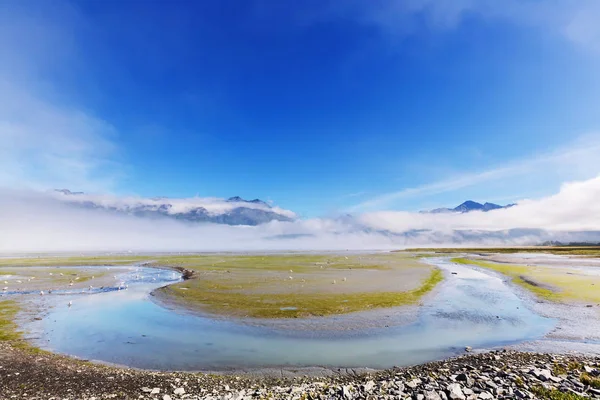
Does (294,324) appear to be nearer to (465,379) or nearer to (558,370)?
(465,379)

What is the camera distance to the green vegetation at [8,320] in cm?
2481

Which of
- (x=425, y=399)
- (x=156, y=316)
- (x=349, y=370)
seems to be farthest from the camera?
(x=156, y=316)

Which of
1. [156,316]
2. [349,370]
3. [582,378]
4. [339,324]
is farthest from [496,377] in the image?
[156,316]

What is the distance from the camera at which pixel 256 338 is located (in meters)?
24.4

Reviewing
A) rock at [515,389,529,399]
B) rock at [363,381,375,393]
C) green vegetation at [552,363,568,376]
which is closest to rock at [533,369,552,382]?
green vegetation at [552,363,568,376]

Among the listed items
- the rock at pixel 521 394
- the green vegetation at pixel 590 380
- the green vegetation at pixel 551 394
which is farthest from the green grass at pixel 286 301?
the green vegetation at pixel 590 380

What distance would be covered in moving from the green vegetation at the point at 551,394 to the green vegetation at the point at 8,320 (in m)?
33.5

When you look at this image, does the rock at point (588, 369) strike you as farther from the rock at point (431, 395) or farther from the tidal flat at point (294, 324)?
the rock at point (431, 395)

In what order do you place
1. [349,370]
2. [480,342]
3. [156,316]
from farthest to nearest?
[156,316], [480,342], [349,370]

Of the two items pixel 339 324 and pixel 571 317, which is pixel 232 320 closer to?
pixel 339 324

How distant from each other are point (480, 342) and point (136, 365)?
23.2 meters

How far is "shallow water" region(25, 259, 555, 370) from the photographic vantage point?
20.0 meters

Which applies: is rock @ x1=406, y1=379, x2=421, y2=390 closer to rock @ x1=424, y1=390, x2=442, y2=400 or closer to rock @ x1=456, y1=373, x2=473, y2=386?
rock @ x1=424, y1=390, x2=442, y2=400

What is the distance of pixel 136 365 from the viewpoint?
1923cm
